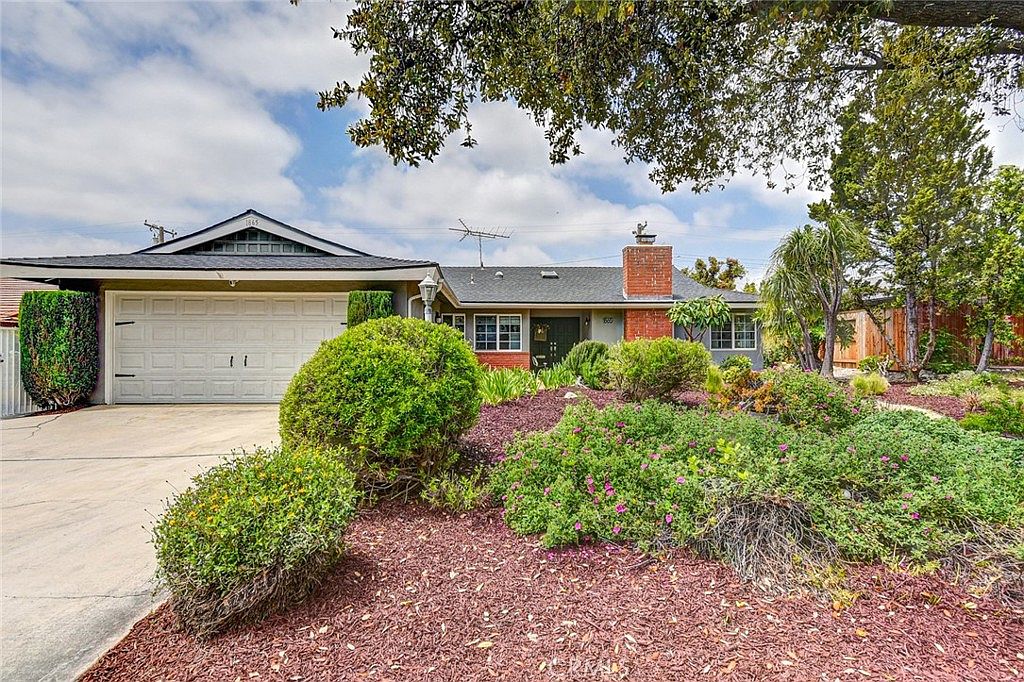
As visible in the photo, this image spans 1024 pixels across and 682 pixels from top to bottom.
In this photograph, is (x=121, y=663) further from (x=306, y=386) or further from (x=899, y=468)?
(x=899, y=468)

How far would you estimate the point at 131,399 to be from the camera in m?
9.24

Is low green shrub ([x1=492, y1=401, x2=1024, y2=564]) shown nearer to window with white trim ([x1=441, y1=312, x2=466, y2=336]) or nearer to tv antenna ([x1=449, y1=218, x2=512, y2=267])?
window with white trim ([x1=441, y1=312, x2=466, y2=336])

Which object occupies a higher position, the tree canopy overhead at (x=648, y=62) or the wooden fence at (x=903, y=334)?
the tree canopy overhead at (x=648, y=62)

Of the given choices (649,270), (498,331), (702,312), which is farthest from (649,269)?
(498,331)

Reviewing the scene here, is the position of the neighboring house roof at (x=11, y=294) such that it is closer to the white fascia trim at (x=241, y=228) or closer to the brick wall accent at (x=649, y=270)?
the white fascia trim at (x=241, y=228)

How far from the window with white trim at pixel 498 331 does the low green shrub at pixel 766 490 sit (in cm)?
1078

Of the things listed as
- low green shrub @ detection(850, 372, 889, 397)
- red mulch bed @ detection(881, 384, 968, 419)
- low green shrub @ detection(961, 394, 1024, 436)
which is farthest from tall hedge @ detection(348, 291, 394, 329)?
red mulch bed @ detection(881, 384, 968, 419)

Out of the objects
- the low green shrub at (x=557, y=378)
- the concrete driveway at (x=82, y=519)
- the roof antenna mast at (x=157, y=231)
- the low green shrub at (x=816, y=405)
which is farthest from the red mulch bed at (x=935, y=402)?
the roof antenna mast at (x=157, y=231)

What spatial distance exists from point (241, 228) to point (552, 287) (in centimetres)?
Result: 902

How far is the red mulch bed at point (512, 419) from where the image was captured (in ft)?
14.8

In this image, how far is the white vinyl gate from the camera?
8.03 metres

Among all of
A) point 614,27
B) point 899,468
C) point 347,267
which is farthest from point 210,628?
point 347,267

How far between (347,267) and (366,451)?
21.2 ft

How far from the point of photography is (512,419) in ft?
19.8
